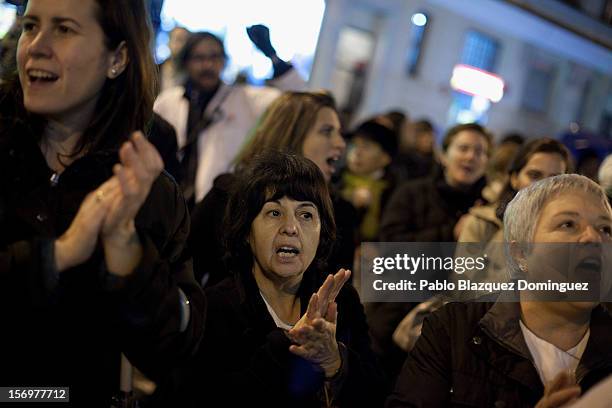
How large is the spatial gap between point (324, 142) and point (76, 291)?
2228 mm

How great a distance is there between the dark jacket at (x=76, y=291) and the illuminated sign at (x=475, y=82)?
16.8 meters

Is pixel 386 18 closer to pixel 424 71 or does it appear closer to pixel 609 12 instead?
pixel 424 71

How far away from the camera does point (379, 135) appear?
6676 mm

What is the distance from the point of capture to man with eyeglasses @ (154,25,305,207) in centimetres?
511

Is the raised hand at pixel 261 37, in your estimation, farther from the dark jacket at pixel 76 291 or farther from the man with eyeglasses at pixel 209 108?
the dark jacket at pixel 76 291

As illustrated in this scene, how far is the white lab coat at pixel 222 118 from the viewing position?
5.13 metres

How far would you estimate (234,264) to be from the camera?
2.90m

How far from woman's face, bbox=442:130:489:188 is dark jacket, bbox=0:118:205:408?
3628mm

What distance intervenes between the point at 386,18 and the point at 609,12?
7733 mm

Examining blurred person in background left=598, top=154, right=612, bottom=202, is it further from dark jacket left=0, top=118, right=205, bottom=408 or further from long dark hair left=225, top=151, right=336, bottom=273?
dark jacket left=0, top=118, right=205, bottom=408

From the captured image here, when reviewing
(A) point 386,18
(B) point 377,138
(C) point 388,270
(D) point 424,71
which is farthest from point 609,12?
(C) point 388,270

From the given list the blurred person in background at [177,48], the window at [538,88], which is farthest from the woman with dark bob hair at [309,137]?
the window at [538,88]

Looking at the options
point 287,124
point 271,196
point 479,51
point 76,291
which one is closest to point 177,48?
point 287,124

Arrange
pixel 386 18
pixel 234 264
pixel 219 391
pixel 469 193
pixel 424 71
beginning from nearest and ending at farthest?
pixel 219 391
pixel 234 264
pixel 469 193
pixel 386 18
pixel 424 71
